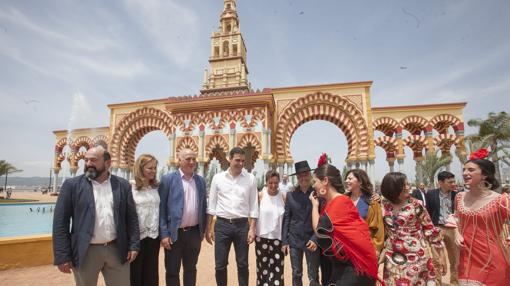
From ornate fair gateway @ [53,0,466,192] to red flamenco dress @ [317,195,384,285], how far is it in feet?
39.3

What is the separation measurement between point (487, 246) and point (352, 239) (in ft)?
4.44

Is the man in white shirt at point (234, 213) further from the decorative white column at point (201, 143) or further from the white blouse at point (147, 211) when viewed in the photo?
the decorative white column at point (201, 143)

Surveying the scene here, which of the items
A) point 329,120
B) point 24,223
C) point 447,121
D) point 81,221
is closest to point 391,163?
point 447,121

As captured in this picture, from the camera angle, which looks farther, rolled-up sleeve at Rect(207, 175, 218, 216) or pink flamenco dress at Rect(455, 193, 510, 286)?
rolled-up sleeve at Rect(207, 175, 218, 216)

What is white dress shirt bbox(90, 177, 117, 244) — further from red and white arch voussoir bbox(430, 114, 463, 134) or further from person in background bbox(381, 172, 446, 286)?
red and white arch voussoir bbox(430, 114, 463, 134)

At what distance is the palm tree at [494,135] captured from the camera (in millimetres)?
16109

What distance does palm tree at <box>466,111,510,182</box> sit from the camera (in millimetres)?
16109

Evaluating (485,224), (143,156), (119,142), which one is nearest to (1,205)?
(119,142)

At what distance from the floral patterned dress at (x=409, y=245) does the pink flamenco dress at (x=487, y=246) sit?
0.27 metres

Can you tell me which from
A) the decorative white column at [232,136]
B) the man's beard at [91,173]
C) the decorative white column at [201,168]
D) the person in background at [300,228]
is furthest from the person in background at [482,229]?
the decorative white column at [201,168]

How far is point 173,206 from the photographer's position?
3.12 meters

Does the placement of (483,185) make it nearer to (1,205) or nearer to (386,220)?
(386,220)

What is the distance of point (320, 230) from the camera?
77.3 inches

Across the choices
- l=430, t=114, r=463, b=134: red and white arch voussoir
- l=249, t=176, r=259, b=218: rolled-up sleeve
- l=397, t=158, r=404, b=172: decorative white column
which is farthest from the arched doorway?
l=249, t=176, r=259, b=218: rolled-up sleeve
